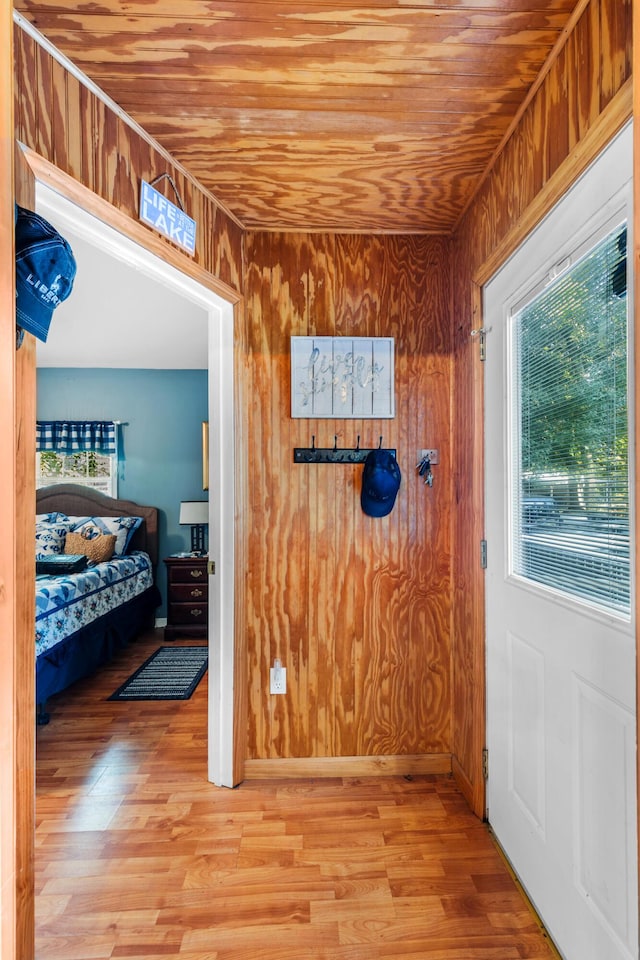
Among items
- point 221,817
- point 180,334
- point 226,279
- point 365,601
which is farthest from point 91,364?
point 221,817

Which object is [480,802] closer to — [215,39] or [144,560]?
[215,39]

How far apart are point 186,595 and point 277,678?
216 centimetres

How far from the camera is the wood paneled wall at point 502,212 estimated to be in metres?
1.05

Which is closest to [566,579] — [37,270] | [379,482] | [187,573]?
[379,482]

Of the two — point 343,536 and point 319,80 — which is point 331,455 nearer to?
point 343,536

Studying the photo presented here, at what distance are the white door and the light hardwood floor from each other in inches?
8.1

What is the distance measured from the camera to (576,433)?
1.28m

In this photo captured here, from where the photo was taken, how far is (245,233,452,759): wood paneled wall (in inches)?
84.7

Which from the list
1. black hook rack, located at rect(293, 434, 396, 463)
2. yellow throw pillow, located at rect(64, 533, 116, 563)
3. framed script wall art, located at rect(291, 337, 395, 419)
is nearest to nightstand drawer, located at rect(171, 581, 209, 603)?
yellow throw pillow, located at rect(64, 533, 116, 563)

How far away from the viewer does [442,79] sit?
1.33 meters

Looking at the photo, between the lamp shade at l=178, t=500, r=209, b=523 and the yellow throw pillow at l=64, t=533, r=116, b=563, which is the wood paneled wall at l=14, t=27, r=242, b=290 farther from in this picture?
the yellow throw pillow at l=64, t=533, r=116, b=563

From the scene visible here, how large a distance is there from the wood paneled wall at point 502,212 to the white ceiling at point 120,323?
1251 millimetres

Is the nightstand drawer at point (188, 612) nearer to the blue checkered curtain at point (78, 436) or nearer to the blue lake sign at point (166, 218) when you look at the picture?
the blue checkered curtain at point (78, 436)

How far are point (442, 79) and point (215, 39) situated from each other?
0.64 metres
